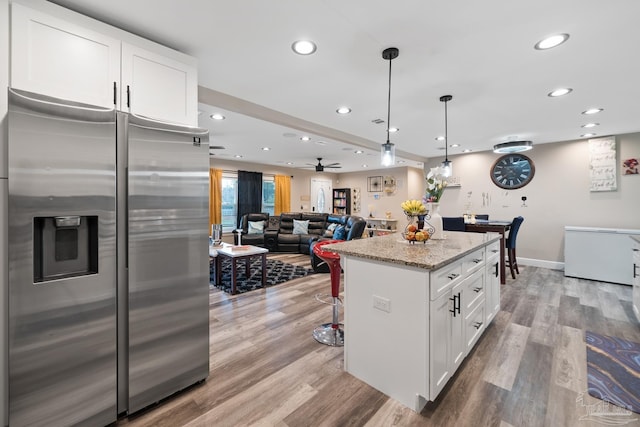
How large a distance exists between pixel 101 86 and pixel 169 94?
0.38 m

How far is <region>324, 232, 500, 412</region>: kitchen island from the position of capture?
1.61 meters

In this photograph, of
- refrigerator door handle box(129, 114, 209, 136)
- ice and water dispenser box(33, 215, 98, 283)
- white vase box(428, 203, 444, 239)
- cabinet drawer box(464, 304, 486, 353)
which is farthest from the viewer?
white vase box(428, 203, 444, 239)

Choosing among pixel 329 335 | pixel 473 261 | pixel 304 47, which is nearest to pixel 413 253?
pixel 473 261

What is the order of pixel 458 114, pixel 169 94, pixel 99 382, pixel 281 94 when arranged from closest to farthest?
pixel 99 382, pixel 169 94, pixel 281 94, pixel 458 114

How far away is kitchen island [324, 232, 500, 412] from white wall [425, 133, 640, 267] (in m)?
4.40

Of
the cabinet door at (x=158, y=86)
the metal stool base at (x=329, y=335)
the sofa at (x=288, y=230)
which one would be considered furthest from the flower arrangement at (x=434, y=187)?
the sofa at (x=288, y=230)

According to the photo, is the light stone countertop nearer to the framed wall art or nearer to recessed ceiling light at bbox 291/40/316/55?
recessed ceiling light at bbox 291/40/316/55

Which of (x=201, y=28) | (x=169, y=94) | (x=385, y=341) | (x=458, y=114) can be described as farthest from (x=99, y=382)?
(x=458, y=114)

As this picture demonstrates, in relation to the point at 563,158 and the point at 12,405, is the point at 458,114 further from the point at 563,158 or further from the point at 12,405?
the point at 12,405

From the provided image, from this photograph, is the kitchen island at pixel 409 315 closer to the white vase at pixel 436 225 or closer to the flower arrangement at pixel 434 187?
the white vase at pixel 436 225

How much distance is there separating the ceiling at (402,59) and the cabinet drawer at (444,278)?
1.60m

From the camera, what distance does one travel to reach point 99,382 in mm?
1470

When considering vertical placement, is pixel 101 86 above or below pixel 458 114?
below

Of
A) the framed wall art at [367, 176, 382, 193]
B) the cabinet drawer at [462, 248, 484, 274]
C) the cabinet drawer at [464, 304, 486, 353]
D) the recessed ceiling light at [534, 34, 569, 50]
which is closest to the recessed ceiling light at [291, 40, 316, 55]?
the recessed ceiling light at [534, 34, 569, 50]
